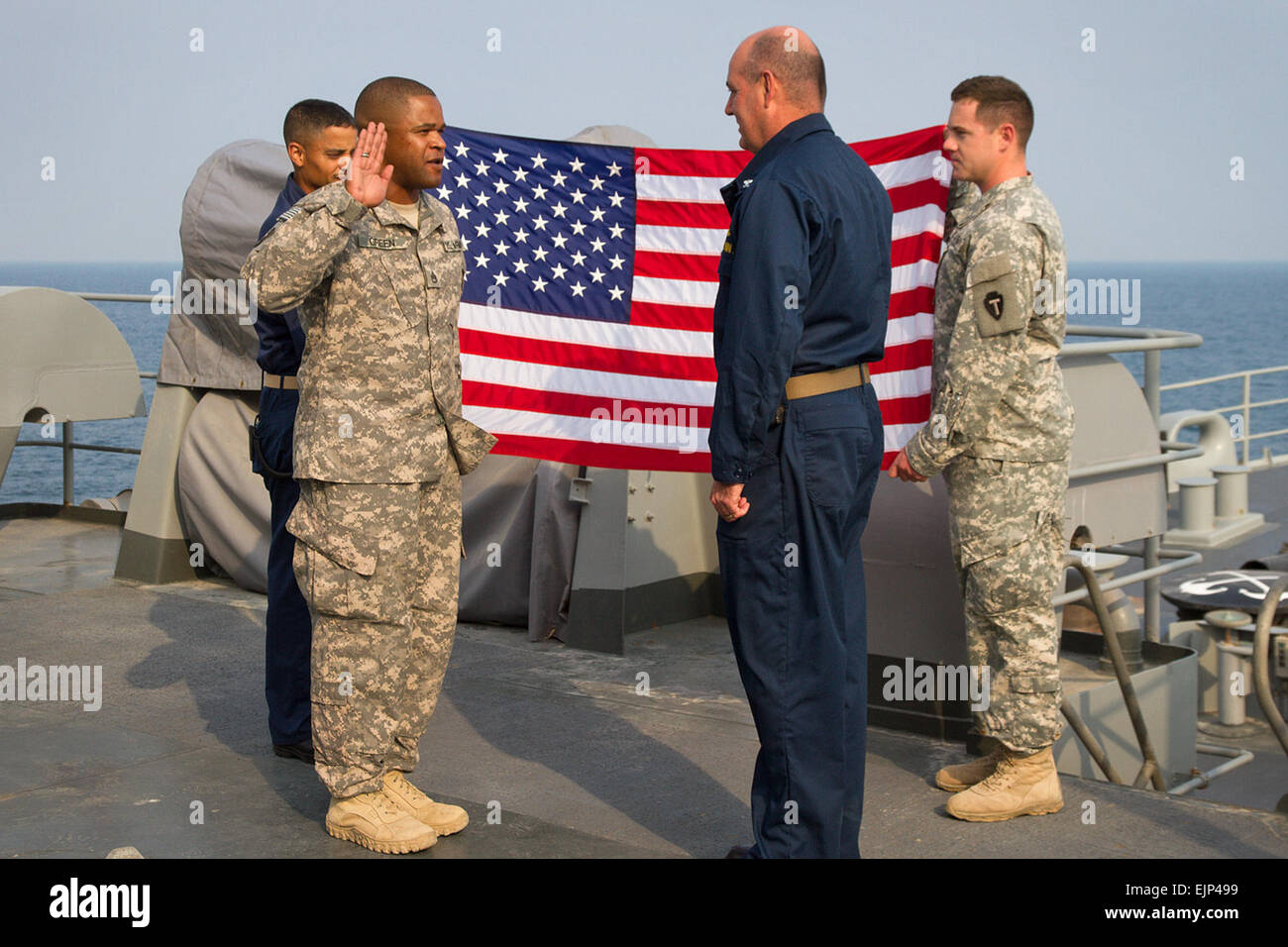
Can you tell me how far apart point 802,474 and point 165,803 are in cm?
232

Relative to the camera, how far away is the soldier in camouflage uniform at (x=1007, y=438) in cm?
420

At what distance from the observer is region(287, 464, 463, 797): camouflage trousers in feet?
12.6

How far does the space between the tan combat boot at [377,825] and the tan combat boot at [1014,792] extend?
1620mm

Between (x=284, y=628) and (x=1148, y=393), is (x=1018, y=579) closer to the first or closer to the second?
(x=1148, y=393)

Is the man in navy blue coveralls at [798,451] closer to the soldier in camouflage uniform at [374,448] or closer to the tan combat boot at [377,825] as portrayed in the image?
the soldier in camouflage uniform at [374,448]

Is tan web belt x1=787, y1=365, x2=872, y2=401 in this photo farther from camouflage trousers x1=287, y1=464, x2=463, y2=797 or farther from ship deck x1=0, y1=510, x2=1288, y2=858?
ship deck x1=0, y1=510, x2=1288, y2=858

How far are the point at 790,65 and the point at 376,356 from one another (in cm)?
139

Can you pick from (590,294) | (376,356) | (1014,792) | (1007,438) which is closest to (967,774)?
(1014,792)

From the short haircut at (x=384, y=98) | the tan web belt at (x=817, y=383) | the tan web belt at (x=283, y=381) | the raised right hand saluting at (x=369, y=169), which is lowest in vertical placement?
the tan web belt at (x=283, y=381)

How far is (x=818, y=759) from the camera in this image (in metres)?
3.61

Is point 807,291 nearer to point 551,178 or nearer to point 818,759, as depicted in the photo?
point 818,759

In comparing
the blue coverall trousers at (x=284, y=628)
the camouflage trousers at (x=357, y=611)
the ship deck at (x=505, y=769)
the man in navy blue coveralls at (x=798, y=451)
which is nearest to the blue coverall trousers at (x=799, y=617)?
the man in navy blue coveralls at (x=798, y=451)

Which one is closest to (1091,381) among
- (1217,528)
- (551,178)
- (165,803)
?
(551,178)

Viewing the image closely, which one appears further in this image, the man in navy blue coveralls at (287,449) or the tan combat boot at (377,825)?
the man in navy blue coveralls at (287,449)
